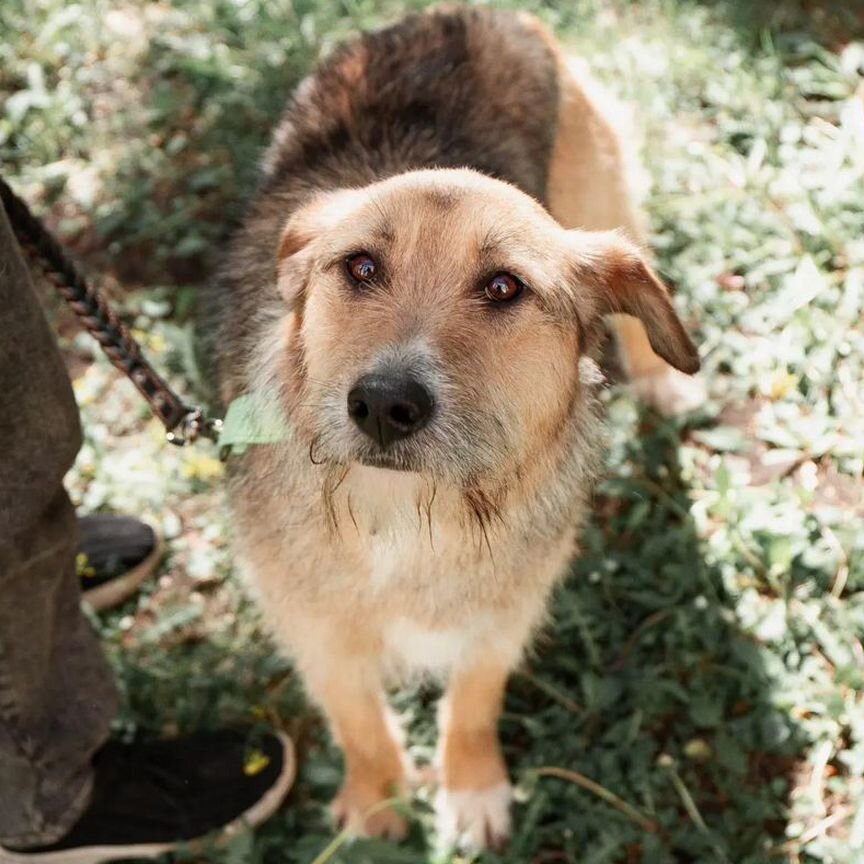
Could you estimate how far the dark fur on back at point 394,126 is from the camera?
2828 mm

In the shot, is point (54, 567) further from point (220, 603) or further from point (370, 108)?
point (370, 108)

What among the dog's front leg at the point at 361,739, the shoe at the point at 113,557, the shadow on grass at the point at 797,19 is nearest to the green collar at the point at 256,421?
the dog's front leg at the point at 361,739

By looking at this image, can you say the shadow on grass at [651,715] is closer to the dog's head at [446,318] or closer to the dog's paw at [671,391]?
the dog's paw at [671,391]

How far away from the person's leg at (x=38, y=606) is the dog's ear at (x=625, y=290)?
116 cm

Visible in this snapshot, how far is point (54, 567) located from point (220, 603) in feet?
3.72

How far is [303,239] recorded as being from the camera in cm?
233

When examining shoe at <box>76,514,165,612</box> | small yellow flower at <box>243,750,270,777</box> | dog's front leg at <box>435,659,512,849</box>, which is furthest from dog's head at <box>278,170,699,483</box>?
shoe at <box>76,514,165,612</box>

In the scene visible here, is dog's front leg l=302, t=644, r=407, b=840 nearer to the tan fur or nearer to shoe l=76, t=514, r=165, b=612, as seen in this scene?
shoe l=76, t=514, r=165, b=612

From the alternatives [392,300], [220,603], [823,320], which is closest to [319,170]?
[392,300]

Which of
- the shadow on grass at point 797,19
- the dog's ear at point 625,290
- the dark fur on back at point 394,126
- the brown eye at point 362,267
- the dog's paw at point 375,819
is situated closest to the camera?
the brown eye at point 362,267

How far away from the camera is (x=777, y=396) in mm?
3711

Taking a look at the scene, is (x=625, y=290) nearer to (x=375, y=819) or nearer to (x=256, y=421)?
(x=256, y=421)

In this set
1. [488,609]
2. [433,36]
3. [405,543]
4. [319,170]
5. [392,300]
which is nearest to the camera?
[392,300]

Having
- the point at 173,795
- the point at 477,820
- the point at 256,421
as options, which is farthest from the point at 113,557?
the point at 477,820
